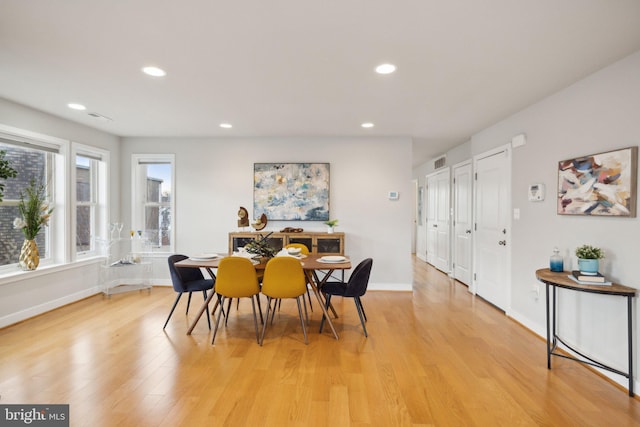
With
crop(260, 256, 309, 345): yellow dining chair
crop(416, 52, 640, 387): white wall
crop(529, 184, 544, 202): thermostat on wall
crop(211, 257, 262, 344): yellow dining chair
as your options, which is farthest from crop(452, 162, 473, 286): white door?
crop(211, 257, 262, 344): yellow dining chair

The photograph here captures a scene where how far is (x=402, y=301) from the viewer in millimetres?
4777

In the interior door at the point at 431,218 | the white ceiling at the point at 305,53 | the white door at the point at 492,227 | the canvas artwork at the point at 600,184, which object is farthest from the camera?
the interior door at the point at 431,218

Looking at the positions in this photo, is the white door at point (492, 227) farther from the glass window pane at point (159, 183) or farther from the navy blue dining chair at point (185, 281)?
the glass window pane at point (159, 183)

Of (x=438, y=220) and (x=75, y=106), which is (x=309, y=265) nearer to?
(x=75, y=106)

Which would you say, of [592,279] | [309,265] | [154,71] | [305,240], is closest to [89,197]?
[154,71]

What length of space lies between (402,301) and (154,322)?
3196 millimetres

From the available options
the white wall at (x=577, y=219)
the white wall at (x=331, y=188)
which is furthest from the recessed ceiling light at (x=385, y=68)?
the white wall at (x=331, y=188)

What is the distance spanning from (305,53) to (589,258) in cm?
272

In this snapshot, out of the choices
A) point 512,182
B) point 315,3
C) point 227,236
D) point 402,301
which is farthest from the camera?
point 227,236

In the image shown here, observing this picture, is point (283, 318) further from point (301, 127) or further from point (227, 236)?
point (301, 127)

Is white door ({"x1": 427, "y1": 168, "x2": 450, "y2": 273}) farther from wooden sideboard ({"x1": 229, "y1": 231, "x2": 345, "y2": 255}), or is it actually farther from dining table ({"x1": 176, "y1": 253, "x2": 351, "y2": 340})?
dining table ({"x1": 176, "y1": 253, "x2": 351, "y2": 340})

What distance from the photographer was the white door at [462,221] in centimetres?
559

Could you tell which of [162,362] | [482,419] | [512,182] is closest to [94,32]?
[162,362]

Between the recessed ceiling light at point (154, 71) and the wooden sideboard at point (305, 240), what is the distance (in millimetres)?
2629
